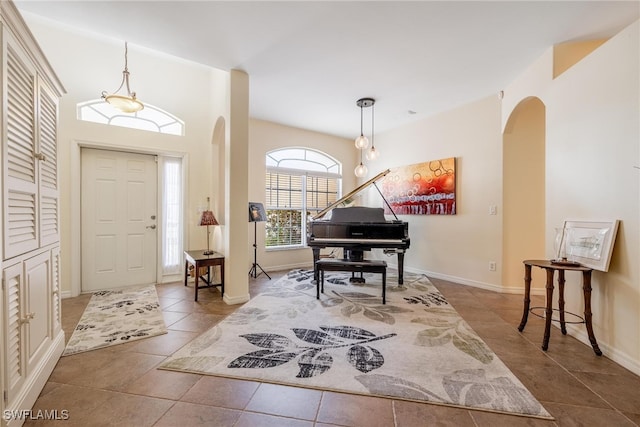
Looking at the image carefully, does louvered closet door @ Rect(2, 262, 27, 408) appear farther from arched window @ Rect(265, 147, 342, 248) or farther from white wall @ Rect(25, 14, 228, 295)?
arched window @ Rect(265, 147, 342, 248)

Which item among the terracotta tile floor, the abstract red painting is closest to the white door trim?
the terracotta tile floor

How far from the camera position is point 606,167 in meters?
2.19

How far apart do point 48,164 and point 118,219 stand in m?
2.26

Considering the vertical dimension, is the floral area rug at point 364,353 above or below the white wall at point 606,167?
below

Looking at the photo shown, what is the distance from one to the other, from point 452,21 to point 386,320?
114 inches

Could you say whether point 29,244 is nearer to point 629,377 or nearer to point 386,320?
point 386,320

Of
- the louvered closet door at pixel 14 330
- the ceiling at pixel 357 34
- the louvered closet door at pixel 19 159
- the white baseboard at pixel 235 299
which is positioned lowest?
the white baseboard at pixel 235 299

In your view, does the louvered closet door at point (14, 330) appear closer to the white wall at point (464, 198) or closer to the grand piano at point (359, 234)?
the grand piano at point (359, 234)

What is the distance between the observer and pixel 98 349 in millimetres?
2229

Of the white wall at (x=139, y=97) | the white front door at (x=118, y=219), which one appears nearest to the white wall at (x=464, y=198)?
the white wall at (x=139, y=97)

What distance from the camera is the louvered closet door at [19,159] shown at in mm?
1375

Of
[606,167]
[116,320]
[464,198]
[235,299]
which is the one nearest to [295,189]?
[235,299]

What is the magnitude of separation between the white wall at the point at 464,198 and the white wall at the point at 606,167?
111cm

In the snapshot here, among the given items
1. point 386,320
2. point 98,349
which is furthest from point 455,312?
point 98,349
